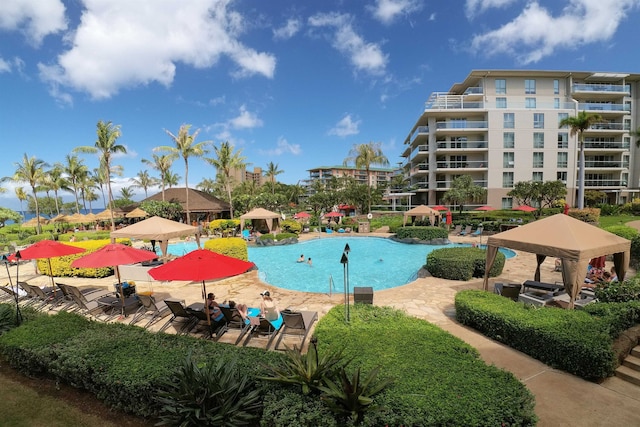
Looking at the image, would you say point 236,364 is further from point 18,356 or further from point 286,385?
point 18,356

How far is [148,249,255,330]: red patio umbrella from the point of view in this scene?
20.1 feet

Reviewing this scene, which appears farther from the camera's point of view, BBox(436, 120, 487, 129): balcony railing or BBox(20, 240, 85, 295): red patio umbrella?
BBox(436, 120, 487, 129): balcony railing

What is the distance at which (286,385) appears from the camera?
4008mm

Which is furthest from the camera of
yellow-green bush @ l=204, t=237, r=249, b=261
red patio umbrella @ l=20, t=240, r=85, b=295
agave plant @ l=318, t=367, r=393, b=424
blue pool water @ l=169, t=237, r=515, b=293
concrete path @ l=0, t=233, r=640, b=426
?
yellow-green bush @ l=204, t=237, r=249, b=261

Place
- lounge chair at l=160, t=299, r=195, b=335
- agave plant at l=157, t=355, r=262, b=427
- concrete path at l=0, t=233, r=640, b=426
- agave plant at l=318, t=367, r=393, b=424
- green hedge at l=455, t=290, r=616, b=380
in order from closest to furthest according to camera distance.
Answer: agave plant at l=318, t=367, r=393, b=424 → agave plant at l=157, t=355, r=262, b=427 → concrete path at l=0, t=233, r=640, b=426 → green hedge at l=455, t=290, r=616, b=380 → lounge chair at l=160, t=299, r=195, b=335

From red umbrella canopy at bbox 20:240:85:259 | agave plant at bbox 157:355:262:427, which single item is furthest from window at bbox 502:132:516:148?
red umbrella canopy at bbox 20:240:85:259

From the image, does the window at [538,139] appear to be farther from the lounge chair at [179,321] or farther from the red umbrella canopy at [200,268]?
the lounge chair at [179,321]

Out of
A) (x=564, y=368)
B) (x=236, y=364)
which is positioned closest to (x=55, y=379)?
(x=236, y=364)

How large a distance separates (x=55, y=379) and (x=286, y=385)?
4.50 m

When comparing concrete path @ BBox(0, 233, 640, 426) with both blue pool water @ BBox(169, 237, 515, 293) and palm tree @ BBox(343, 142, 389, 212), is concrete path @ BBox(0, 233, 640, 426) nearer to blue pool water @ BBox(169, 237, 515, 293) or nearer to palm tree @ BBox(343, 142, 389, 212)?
blue pool water @ BBox(169, 237, 515, 293)

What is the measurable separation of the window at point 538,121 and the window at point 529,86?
381 centimetres

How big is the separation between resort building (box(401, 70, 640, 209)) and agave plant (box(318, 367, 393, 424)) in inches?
1634

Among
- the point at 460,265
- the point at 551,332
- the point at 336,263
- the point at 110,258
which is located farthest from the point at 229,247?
the point at 551,332

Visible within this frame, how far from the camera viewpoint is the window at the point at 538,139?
39.9m
